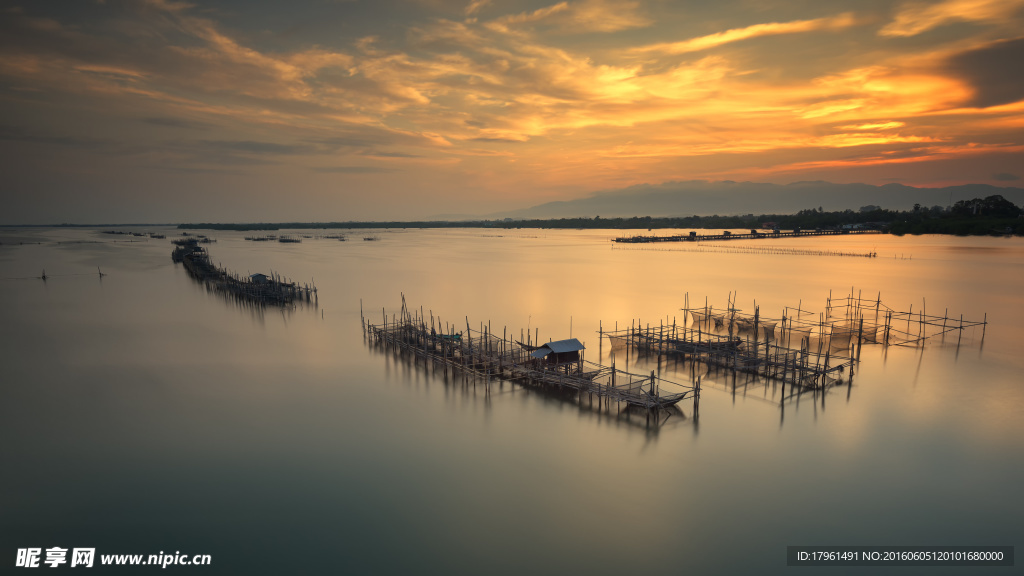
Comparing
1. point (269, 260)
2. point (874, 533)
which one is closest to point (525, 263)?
point (269, 260)

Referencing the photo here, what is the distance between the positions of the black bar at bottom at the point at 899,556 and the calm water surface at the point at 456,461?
20 centimetres

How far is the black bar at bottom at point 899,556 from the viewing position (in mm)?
8156

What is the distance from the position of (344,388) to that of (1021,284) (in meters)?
44.6

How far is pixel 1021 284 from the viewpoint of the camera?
3366cm

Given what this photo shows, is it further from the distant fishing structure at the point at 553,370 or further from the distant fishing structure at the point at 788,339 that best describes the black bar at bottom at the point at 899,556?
the distant fishing structure at the point at 788,339

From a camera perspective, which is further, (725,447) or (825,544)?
(725,447)

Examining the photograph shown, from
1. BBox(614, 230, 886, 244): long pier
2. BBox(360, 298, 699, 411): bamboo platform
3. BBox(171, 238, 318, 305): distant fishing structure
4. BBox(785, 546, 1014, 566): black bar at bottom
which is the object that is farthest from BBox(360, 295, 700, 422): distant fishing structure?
BBox(614, 230, 886, 244): long pier

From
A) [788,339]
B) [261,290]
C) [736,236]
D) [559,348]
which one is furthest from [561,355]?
[736,236]

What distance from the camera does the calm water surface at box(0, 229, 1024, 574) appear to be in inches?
339

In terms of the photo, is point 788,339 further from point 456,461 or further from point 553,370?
point 456,461

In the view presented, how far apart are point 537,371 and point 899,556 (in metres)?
9.38

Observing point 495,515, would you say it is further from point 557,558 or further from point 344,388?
point 344,388

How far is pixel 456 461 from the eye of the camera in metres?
11.4

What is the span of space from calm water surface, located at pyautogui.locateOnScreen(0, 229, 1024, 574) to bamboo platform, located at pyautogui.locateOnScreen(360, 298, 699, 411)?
1.98 ft
